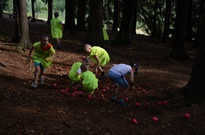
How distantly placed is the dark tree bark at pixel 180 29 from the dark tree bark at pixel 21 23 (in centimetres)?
830

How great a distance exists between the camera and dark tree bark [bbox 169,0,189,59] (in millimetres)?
15547

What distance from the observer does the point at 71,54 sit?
13.9 m

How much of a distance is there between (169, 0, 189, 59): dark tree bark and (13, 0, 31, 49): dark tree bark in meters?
8.30

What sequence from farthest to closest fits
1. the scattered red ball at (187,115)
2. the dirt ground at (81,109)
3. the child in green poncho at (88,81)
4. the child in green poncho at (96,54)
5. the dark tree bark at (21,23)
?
the dark tree bark at (21,23), the child in green poncho at (96,54), the child in green poncho at (88,81), the scattered red ball at (187,115), the dirt ground at (81,109)

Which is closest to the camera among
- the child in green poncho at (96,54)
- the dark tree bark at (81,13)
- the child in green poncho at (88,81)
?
the child in green poncho at (88,81)

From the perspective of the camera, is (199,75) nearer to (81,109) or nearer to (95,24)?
(81,109)

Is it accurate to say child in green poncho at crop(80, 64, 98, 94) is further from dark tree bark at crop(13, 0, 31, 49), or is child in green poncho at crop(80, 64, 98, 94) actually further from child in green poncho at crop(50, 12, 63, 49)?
child in green poncho at crop(50, 12, 63, 49)

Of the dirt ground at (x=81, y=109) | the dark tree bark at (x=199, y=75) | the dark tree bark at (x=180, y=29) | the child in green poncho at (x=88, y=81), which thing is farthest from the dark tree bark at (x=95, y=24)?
the dark tree bark at (x=199, y=75)

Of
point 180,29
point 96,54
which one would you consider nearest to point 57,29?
point 96,54

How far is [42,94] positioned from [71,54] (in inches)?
247

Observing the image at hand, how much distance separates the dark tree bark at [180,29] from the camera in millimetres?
15547

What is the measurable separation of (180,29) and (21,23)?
28.4 ft

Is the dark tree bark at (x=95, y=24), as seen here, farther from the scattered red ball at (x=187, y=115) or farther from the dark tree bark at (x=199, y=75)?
the scattered red ball at (x=187, y=115)

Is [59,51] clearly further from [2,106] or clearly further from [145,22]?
[145,22]
